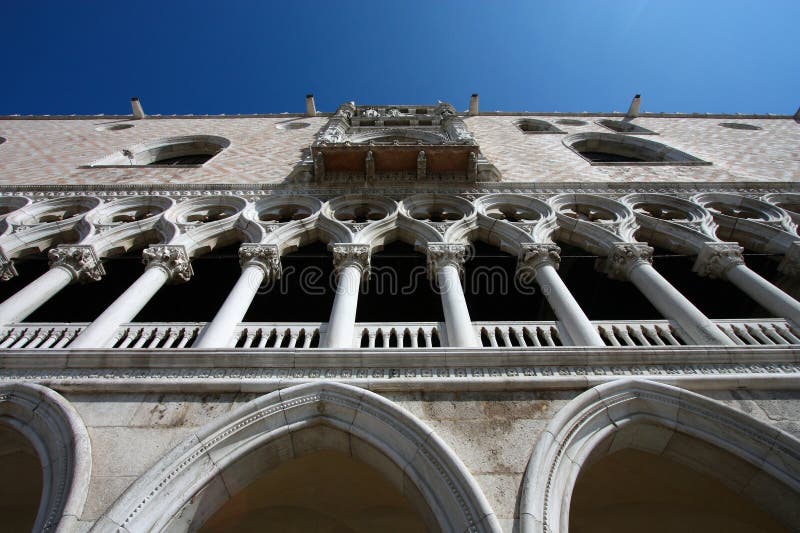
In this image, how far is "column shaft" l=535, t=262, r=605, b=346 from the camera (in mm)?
4797

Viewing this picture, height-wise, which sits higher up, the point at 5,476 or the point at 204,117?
the point at 204,117

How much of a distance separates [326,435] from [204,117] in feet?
47.6

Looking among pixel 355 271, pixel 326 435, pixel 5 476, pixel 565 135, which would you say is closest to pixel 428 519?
pixel 326 435

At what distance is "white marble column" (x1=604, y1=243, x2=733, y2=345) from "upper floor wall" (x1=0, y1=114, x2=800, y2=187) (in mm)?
2792

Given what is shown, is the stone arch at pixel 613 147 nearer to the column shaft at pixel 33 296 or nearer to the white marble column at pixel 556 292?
the white marble column at pixel 556 292

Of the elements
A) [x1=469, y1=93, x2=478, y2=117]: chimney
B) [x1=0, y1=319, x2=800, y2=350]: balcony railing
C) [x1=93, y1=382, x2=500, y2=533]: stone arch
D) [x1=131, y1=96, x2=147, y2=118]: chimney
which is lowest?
[x1=93, y1=382, x2=500, y2=533]: stone arch

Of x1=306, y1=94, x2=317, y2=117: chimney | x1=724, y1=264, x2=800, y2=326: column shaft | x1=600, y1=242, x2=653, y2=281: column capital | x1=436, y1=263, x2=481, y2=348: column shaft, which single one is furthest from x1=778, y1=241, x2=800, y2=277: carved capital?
x1=306, y1=94, x2=317, y2=117: chimney

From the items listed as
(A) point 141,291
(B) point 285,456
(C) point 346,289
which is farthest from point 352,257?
(B) point 285,456

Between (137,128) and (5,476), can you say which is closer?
(5,476)

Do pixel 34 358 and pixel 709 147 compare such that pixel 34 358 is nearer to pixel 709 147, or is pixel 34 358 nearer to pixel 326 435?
pixel 326 435

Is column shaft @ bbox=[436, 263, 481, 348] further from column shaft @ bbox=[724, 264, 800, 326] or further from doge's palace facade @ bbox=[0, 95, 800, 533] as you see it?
column shaft @ bbox=[724, 264, 800, 326]

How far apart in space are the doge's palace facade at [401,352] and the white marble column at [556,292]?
39 mm

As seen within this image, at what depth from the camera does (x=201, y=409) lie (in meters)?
3.91

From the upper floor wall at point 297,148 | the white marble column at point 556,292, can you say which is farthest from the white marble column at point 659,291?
the upper floor wall at point 297,148
